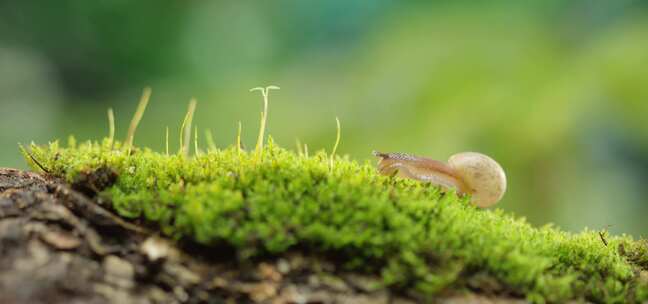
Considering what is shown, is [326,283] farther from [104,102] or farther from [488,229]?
[104,102]

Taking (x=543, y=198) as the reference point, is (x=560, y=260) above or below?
below

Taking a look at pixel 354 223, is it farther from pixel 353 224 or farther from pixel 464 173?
pixel 464 173

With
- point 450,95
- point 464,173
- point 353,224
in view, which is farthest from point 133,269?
point 450,95

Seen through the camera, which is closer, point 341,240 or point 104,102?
point 341,240

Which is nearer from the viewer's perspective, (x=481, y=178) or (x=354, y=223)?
(x=354, y=223)

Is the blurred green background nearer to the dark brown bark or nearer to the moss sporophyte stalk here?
the moss sporophyte stalk

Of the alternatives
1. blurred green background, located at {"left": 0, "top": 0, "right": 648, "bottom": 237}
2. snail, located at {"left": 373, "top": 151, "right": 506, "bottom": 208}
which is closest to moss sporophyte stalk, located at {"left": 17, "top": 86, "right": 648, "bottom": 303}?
snail, located at {"left": 373, "top": 151, "right": 506, "bottom": 208}

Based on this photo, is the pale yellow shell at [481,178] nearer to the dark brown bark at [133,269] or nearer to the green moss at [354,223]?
the green moss at [354,223]

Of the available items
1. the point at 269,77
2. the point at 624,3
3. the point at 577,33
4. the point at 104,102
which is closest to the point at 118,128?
the point at 104,102
